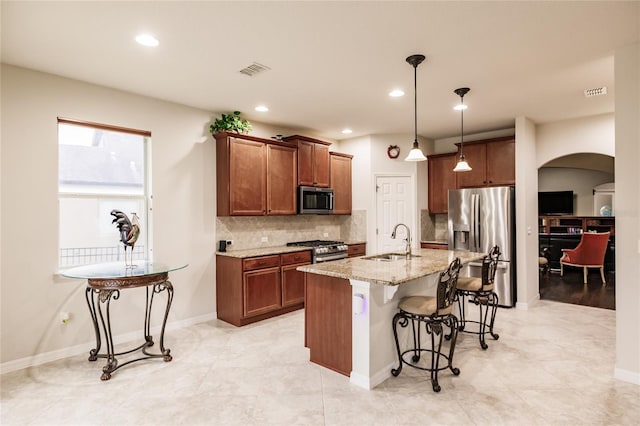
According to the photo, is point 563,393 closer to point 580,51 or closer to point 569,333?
point 569,333

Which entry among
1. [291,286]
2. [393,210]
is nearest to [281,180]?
[291,286]

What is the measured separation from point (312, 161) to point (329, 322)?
3053mm

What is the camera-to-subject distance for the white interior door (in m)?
6.11

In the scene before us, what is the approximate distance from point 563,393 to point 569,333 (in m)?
1.64

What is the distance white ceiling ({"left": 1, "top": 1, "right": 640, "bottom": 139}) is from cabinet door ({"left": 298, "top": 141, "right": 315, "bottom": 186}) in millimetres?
1006

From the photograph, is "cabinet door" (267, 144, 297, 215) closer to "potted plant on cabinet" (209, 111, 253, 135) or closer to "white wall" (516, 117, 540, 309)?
"potted plant on cabinet" (209, 111, 253, 135)

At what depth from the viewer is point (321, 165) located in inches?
224

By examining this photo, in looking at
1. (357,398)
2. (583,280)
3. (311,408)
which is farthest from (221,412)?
(583,280)

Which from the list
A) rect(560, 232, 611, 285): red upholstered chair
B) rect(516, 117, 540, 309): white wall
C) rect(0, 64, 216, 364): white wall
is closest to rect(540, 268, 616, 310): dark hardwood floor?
rect(560, 232, 611, 285): red upholstered chair

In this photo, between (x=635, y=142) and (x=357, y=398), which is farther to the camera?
(x=635, y=142)

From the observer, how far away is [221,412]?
7.99 feet

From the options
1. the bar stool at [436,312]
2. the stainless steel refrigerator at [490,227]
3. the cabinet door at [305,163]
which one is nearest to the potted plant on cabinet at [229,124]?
the cabinet door at [305,163]

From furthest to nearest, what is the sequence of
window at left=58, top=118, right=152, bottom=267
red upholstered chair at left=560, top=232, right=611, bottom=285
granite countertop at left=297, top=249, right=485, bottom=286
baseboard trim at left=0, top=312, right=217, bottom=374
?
red upholstered chair at left=560, top=232, right=611, bottom=285 < window at left=58, top=118, right=152, bottom=267 < baseboard trim at left=0, top=312, right=217, bottom=374 < granite countertop at left=297, top=249, right=485, bottom=286

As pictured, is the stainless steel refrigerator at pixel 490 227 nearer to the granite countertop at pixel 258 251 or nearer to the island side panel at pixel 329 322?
the granite countertop at pixel 258 251
